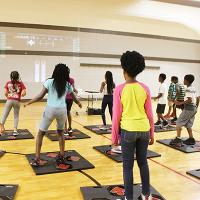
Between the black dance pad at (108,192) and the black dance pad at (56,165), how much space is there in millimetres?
686

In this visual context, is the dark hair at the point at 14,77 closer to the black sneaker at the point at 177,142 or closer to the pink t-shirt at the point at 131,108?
the black sneaker at the point at 177,142

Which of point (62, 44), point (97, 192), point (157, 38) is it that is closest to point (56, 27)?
point (62, 44)

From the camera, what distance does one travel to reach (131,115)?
2.67 metres

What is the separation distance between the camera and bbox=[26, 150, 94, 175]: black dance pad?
3.93 m

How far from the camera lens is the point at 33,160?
4309mm

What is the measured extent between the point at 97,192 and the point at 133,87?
1.32 m

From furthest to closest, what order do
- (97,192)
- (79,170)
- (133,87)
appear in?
(79,170), (97,192), (133,87)

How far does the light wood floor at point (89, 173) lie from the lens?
3.31m

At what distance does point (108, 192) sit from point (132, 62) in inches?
59.5

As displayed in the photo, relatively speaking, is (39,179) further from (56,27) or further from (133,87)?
(56,27)

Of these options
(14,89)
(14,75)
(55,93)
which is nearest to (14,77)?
(14,75)

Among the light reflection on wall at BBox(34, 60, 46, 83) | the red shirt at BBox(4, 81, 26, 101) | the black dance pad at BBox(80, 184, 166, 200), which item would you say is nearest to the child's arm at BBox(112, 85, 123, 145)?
the black dance pad at BBox(80, 184, 166, 200)

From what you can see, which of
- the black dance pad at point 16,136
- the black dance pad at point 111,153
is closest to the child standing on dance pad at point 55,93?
the black dance pad at point 111,153

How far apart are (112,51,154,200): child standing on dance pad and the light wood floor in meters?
0.83
